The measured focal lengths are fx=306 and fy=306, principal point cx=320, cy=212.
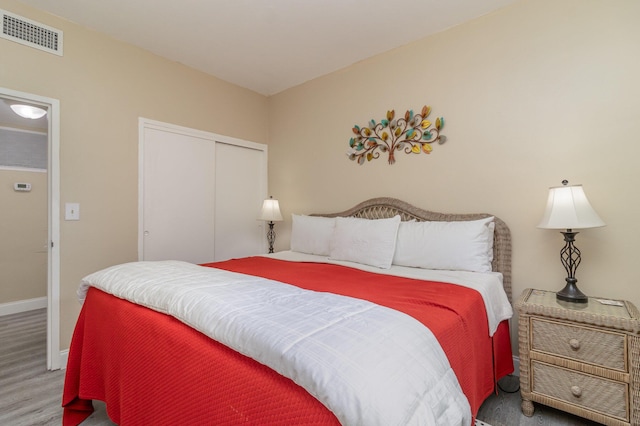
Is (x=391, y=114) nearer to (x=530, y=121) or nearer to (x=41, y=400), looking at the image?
(x=530, y=121)

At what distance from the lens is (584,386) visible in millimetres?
1565

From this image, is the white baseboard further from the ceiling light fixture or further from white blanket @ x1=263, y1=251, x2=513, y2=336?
white blanket @ x1=263, y1=251, x2=513, y2=336

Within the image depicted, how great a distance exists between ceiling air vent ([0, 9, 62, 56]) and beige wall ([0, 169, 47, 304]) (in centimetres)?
228

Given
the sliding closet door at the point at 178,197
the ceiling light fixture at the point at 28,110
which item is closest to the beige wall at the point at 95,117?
the sliding closet door at the point at 178,197

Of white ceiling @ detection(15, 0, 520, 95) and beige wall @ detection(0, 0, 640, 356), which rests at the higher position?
white ceiling @ detection(15, 0, 520, 95)

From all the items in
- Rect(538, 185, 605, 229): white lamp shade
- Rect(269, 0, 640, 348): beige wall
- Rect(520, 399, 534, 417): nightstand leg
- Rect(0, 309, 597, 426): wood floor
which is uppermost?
Rect(269, 0, 640, 348): beige wall

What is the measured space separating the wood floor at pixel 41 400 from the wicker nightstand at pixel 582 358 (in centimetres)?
11

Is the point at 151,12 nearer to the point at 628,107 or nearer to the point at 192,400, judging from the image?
the point at 192,400

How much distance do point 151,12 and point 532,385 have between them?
11.6ft

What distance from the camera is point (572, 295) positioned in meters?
1.76

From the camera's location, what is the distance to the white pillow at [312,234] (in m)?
2.89

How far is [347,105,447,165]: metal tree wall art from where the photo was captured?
262 cm

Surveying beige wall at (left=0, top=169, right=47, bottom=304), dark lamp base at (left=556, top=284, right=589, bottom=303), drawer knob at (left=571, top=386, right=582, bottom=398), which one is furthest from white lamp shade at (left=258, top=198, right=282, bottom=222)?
beige wall at (left=0, top=169, right=47, bottom=304)

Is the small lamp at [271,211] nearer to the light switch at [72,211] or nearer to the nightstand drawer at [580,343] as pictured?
the light switch at [72,211]
